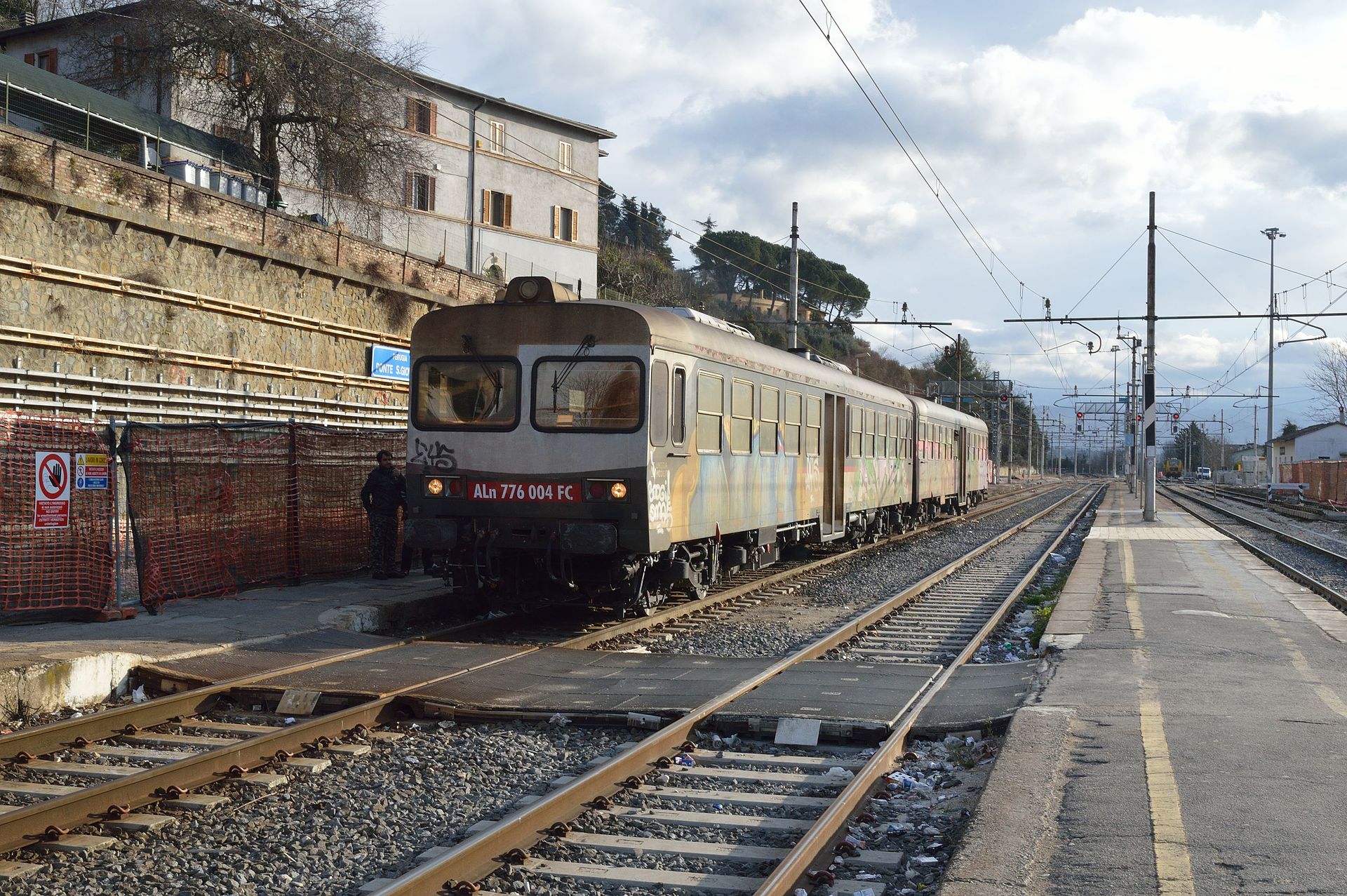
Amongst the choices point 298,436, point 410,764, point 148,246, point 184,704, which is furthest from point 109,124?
point 410,764

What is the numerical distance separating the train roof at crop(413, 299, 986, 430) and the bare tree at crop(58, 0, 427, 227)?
53.5 ft

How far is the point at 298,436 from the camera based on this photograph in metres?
14.0

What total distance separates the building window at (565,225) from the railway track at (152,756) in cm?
3695

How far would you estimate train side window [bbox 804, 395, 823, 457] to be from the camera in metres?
16.6

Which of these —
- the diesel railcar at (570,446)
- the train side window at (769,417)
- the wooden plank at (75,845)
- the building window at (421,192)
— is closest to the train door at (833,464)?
the train side window at (769,417)

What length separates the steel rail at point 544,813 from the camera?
4.45 m

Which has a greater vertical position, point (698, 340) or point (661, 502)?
point (698, 340)

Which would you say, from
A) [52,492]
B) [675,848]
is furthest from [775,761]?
[52,492]

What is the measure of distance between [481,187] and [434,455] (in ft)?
105

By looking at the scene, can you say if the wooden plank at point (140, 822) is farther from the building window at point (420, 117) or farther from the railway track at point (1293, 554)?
the building window at point (420, 117)

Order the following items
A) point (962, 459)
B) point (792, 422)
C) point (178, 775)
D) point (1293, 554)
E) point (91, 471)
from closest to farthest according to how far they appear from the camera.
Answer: point (178, 775) < point (91, 471) < point (792, 422) < point (1293, 554) < point (962, 459)

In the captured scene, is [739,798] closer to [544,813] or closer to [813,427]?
[544,813]

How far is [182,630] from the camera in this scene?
1016 centimetres

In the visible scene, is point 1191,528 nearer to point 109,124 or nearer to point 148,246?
point 148,246
